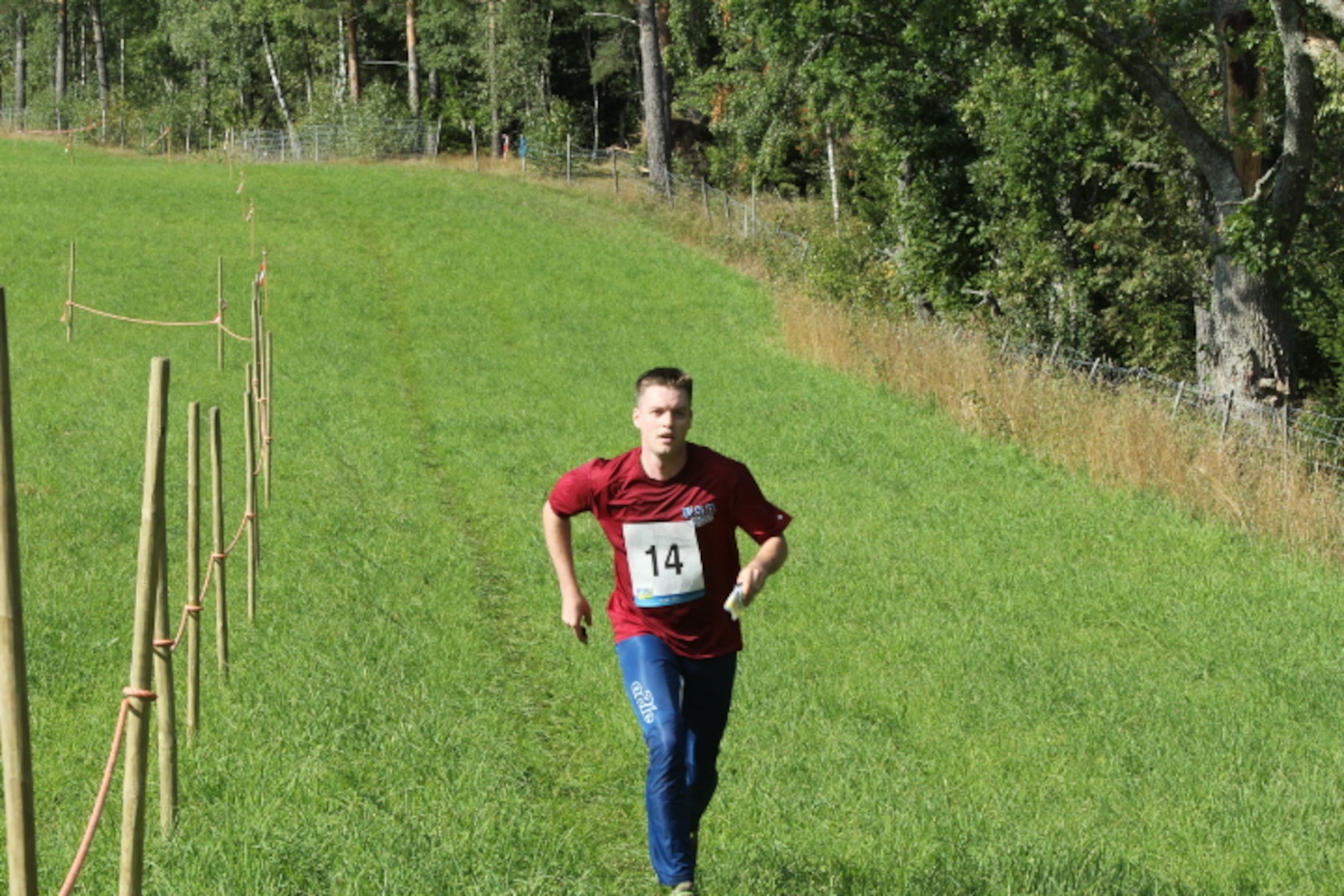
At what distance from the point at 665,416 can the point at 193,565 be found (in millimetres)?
2511

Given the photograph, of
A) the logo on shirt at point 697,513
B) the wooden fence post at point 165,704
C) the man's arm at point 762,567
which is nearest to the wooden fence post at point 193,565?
the wooden fence post at point 165,704

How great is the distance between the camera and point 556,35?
238 feet

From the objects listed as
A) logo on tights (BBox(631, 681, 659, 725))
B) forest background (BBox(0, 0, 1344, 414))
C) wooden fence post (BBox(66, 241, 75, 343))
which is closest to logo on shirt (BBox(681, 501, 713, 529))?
logo on tights (BBox(631, 681, 659, 725))

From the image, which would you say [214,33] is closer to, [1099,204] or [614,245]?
[614,245]

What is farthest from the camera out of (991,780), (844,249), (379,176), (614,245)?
(379,176)

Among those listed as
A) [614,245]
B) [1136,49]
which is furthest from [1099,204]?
[614,245]

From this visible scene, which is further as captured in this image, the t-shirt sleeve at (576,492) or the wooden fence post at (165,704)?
the t-shirt sleeve at (576,492)

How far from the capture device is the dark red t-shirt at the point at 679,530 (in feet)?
19.5

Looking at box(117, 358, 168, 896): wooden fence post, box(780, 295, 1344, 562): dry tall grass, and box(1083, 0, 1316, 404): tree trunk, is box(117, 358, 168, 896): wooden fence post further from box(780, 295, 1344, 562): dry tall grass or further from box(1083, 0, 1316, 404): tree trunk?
box(1083, 0, 1316, 404): tree trunk

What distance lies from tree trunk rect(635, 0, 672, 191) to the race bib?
39087 millimetres

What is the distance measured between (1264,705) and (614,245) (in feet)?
94.1

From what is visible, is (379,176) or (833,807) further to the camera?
(379,176)

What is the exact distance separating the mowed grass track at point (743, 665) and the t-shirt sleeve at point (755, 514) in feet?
4.68

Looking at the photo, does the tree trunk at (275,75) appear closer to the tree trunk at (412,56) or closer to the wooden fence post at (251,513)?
the tree trunk at (412,56)
